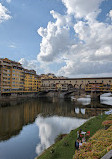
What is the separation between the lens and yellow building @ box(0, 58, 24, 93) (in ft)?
235

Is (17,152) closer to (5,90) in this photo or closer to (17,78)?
(5,90)

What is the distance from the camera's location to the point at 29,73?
98.1 meters

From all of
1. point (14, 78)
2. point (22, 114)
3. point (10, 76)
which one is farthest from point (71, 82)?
point (22, 114)

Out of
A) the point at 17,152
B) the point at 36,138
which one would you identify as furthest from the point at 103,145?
the point at 36,138

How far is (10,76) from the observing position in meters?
77.9

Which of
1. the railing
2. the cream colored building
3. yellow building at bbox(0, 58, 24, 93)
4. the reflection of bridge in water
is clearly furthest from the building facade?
the railing

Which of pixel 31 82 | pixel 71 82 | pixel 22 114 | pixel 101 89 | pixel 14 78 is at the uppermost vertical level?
pixel 14 78

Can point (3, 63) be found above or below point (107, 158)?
above

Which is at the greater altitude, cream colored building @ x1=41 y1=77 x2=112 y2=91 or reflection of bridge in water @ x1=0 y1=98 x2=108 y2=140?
cream colored building @ x1=41 y1=77 x2=112 y2=91

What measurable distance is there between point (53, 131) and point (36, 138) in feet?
13.2

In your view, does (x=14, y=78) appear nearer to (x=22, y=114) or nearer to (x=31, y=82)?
(x=31, y=82)

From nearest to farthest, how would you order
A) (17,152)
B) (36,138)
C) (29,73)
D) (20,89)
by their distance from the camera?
(17,152) → (36,138) → (20,89) → (29,73)

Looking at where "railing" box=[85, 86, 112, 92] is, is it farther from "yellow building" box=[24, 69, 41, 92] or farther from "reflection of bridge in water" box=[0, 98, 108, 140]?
"yellow building" box=[24, 69, 41, 92]

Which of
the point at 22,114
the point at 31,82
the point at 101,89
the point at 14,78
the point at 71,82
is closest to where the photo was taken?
the point at 22,114
